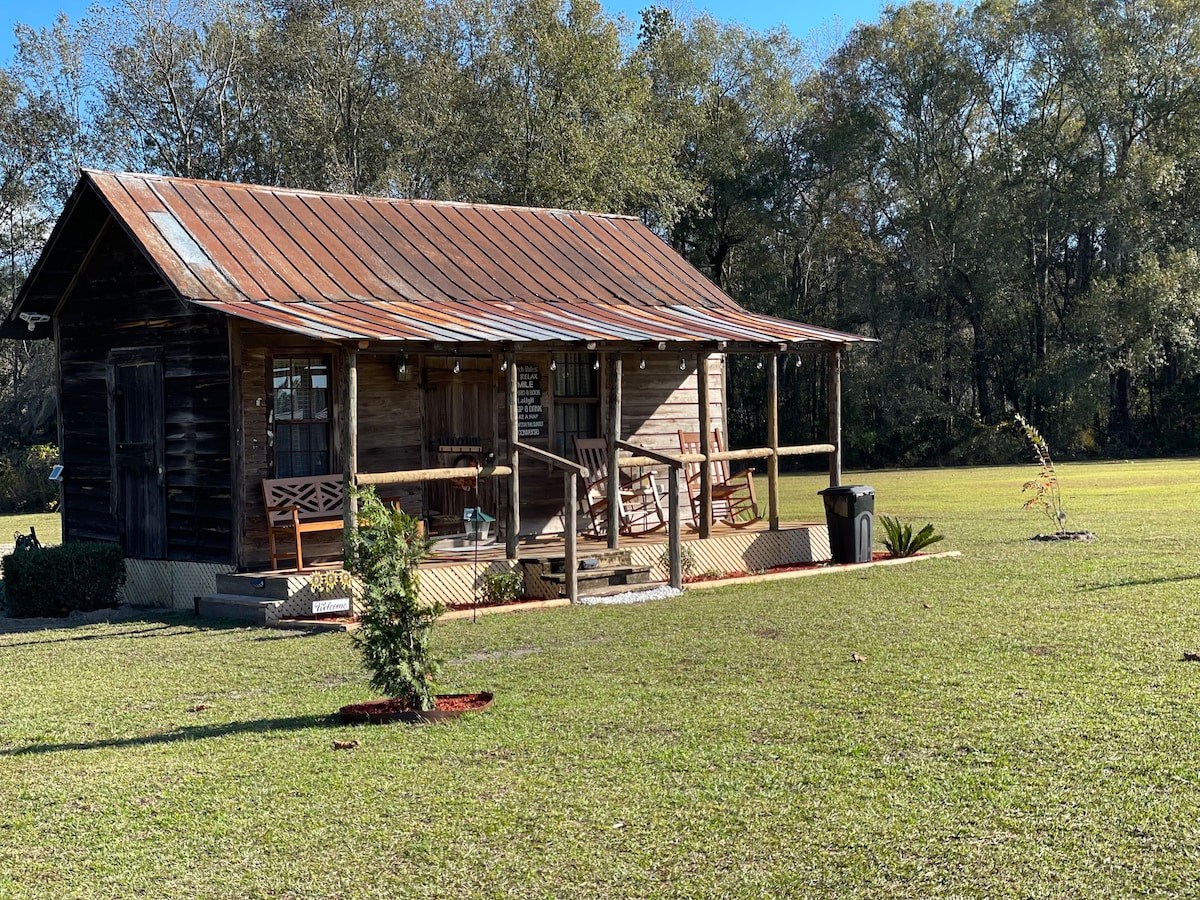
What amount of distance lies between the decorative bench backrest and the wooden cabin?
0.85 ft

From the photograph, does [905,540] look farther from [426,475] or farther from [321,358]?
[321,358]

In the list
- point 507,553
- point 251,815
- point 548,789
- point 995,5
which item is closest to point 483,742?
point 548,789

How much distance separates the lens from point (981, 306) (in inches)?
1695

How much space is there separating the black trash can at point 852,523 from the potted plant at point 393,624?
8362 millimetres

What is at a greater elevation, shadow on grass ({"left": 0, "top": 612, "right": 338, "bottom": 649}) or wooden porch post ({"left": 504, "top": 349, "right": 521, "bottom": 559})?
wooden porch post ({"left": 504, "top": 349, "right": 521, "bottom": 559})

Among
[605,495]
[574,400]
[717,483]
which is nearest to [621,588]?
[605,495]

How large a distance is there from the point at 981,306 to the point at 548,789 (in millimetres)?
38967

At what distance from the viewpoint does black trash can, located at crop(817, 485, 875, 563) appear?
1583 cm

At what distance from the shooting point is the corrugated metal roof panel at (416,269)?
13.8m

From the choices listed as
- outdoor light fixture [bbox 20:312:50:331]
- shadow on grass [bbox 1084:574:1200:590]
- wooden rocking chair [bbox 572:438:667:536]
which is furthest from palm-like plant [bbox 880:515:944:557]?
outdoor light fixture [bbox 20:312:50:331]

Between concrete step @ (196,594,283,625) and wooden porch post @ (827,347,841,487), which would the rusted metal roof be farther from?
concrete step @ (196,594,283,625)

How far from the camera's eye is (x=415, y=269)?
16.2m

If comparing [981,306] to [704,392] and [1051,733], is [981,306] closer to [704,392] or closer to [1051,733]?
[704,392]

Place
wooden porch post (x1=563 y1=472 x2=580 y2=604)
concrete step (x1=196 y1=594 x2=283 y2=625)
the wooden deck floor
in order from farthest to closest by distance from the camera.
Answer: the wooden deck floor < wooden porch post (x1=563 y1=472 x2=580 y2=604) < concrete step (x1=196 y1=594 x2=283 y2=625)
